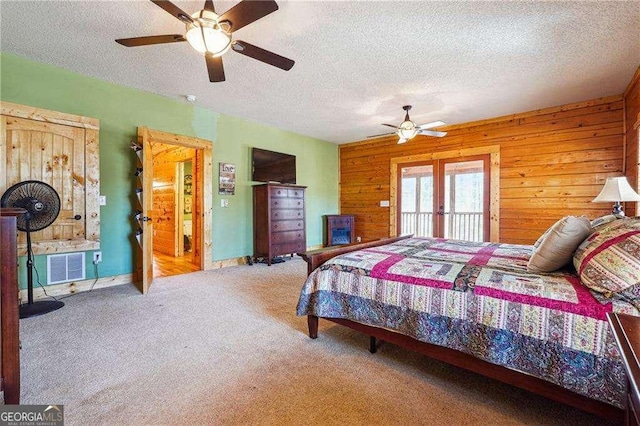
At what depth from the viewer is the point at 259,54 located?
6.97ft

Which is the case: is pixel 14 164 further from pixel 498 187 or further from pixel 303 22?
pixel 498 187

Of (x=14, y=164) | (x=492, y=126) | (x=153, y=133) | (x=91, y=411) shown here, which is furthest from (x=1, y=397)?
(x=492, y=126)

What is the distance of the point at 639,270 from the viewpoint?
3.92 ft

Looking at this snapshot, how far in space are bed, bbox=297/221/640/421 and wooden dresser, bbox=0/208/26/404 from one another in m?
1.54

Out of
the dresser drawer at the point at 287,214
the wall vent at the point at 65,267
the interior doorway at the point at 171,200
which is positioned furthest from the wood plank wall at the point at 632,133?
the wall vent at the point at 65,267

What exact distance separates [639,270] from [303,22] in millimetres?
2630

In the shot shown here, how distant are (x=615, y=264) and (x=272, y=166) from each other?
15.8ft

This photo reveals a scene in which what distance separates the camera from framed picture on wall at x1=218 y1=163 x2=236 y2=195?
184 inches

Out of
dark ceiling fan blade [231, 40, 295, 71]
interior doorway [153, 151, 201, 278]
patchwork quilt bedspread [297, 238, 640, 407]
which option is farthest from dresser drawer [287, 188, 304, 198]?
patchwork quilt bedspread [297, 238, 640, 407]

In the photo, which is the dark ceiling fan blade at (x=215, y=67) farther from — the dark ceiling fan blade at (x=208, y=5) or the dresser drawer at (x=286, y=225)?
the dresser drawer at (x=286, y=225)

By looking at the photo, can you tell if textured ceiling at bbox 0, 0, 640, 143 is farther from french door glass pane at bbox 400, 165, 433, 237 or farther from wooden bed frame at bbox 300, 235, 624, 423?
wooden bed frame at bbox 300, 235, 624, 423

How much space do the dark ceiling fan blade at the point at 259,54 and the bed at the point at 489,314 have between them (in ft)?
5.02

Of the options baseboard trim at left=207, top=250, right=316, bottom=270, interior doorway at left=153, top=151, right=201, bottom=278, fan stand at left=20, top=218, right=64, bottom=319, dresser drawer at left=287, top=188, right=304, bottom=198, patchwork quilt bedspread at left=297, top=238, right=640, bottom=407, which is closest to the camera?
patchwork quilt bedspread at left=297, top=238, right=640, bottom=407

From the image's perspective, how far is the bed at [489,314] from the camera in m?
1.18
